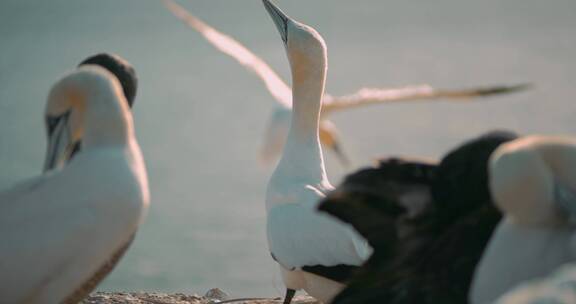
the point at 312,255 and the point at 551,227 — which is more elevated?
the point at 551,227

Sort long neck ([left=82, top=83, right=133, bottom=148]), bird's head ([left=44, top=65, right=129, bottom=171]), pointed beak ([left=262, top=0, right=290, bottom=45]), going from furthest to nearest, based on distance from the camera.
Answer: pointed beak ([left=262, top=0, right=290, bottom=45])
bird's head ([left=44, top=65, right=129, bottom=171])
long neck ([left=82, top=83, right=133, bottom=148])

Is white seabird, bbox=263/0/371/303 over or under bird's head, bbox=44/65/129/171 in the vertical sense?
under

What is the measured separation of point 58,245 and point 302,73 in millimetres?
3771

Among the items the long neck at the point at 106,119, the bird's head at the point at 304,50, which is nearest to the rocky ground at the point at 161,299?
the bird's head at the point at 304,50

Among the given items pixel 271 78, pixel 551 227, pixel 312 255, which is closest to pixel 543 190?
pixel 551 227

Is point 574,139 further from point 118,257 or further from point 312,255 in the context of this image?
point 312,255

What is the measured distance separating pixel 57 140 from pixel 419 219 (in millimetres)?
2110

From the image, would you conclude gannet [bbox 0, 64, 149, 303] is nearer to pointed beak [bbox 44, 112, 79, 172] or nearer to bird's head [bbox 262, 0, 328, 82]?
pointed beak [bbox 44, 112, 79, 172]

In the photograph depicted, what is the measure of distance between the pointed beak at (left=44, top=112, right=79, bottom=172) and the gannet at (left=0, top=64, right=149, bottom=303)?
0.30 metres

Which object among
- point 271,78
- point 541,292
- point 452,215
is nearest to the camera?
point 541,292

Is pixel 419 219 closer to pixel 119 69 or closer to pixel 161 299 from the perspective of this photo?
pixel 119 69

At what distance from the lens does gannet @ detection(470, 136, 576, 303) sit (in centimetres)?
538

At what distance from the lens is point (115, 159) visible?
22.4ft

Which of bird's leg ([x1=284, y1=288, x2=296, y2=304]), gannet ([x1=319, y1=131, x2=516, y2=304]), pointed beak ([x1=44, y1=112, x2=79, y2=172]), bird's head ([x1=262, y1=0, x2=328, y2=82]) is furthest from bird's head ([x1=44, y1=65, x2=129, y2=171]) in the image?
bird's head ([x1=262, y1=0, x2=328, y2=82])
